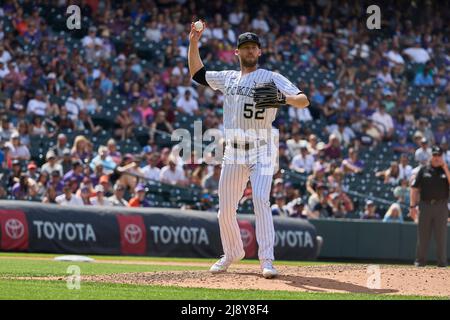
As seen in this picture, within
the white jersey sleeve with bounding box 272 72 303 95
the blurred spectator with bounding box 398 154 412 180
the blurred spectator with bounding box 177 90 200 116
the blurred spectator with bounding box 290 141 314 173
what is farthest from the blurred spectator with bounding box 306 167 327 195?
the white jersey sleeve with bounding box 272 72 303 95

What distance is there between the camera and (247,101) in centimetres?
940

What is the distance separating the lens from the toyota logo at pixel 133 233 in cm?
1730

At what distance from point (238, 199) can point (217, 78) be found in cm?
117

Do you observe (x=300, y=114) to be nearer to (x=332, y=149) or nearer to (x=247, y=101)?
(x=332, y=149)

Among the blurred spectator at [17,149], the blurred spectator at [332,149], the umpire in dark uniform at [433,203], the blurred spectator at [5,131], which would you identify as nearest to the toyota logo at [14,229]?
the blurred spectator at [17,149]

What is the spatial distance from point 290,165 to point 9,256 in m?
8.55

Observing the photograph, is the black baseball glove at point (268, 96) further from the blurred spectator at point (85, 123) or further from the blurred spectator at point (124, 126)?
the blurred spectator at point (124, 126)

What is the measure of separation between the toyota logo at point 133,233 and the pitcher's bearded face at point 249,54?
26.8 ft

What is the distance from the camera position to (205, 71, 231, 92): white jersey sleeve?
380 inches

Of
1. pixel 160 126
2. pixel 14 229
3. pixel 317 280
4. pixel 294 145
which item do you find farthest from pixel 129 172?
pixel 317 280

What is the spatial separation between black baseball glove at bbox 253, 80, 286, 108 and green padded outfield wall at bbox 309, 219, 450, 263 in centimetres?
1116

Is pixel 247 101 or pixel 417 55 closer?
pixel 247 101
